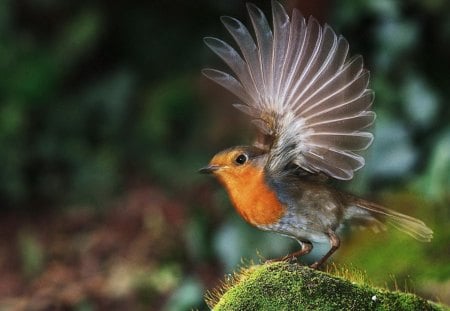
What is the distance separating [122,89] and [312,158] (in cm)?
470

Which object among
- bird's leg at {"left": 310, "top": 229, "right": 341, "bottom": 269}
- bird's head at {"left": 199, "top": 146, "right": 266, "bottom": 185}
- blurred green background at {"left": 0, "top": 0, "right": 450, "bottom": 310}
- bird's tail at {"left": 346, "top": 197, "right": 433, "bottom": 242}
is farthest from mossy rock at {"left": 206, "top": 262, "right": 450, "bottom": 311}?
blurred green background at {"left": 0, "top": 0, "right": 450, "bottom": 310}

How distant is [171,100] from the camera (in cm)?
770

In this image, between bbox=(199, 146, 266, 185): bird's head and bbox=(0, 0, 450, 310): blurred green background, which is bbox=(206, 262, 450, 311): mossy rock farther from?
bbox=(0, 0, 450, 310): blurred green background

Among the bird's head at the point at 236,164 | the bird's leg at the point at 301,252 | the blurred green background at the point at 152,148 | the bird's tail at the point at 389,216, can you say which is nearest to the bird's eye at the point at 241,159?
the bird's head at the point at 236,164

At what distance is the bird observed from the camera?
3152 millimetres

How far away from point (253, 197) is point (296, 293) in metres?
0.38

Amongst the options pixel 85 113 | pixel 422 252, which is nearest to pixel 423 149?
pixel 422 252

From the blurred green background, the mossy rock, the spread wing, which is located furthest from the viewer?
the blurred green background

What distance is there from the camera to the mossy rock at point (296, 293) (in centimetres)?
297

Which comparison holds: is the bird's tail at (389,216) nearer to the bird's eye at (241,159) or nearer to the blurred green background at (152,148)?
the bird's eye at (241,159)

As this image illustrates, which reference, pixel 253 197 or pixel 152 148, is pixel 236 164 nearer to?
pixel 253 197

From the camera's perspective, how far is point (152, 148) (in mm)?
7855

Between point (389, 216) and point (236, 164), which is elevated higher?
point (236, 164)

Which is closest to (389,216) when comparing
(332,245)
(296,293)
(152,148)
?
(332,245)
